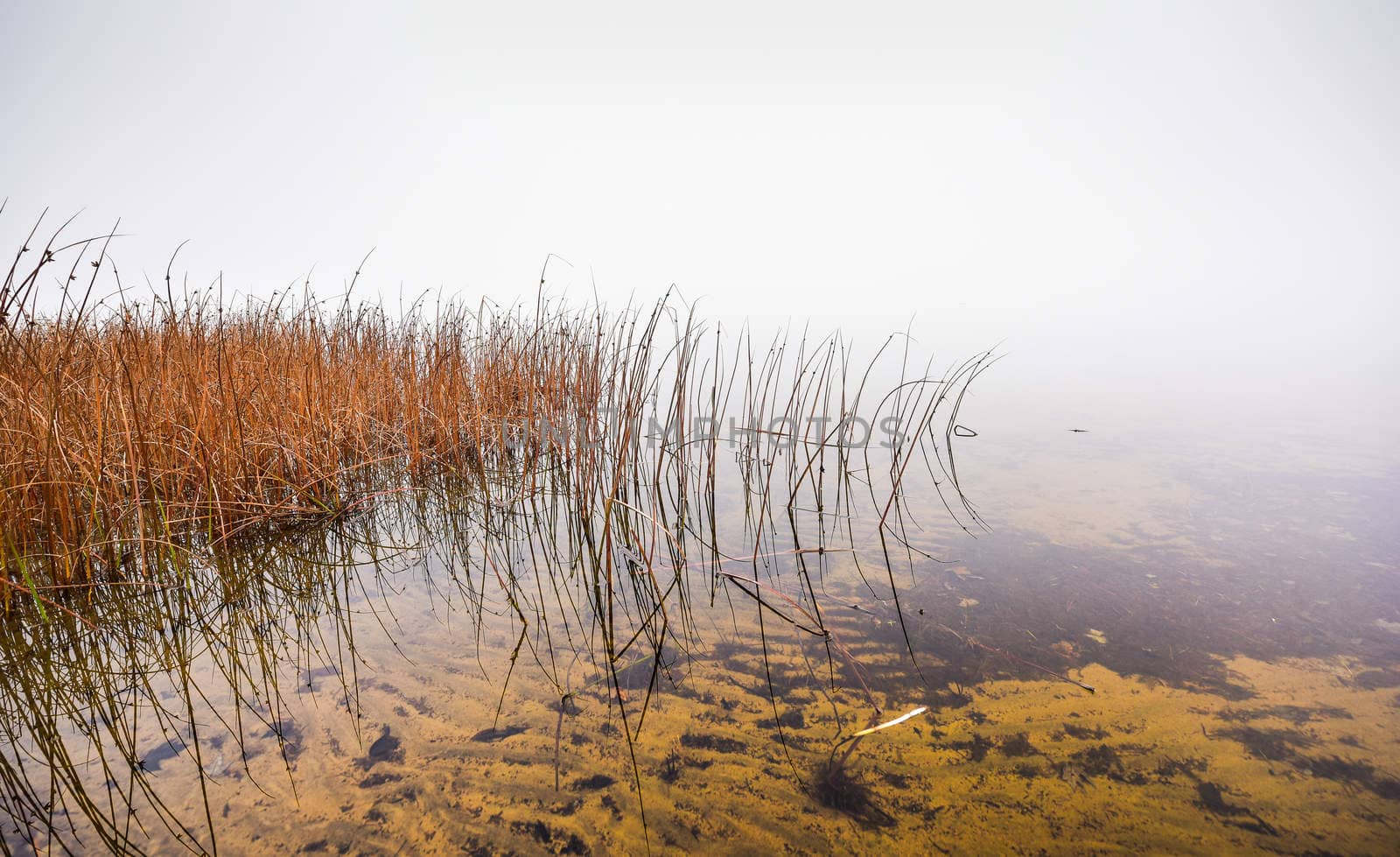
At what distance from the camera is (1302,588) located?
2.04 m

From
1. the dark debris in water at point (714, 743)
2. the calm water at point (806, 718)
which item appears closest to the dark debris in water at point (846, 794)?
the calm water at point (806, 718)

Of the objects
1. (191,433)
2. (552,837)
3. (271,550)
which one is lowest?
(552,837)

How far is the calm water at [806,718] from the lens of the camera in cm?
102

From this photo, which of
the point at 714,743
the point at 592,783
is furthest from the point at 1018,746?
the point at 592,783

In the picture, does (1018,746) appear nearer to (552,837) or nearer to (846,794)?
(846,794)

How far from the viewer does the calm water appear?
3.35 feet

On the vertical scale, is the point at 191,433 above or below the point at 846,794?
above

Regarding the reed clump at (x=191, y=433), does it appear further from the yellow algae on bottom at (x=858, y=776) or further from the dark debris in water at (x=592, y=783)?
the dark debris in water at (x=592, y=783)

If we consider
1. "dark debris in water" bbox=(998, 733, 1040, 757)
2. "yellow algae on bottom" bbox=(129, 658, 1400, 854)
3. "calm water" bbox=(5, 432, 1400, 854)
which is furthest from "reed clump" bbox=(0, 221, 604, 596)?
"dark debris in water" bbox=(998, 733, 1040, 757)

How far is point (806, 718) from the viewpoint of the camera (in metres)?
1.31

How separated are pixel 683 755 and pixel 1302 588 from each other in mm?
2591

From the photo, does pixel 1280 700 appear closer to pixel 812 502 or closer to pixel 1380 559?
pixel 1380 559

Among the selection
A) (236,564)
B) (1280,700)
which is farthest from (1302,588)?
(236,564)

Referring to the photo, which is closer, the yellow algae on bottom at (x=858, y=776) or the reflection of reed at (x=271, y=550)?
the yellow algae on bottom at (x=858, y=776)
